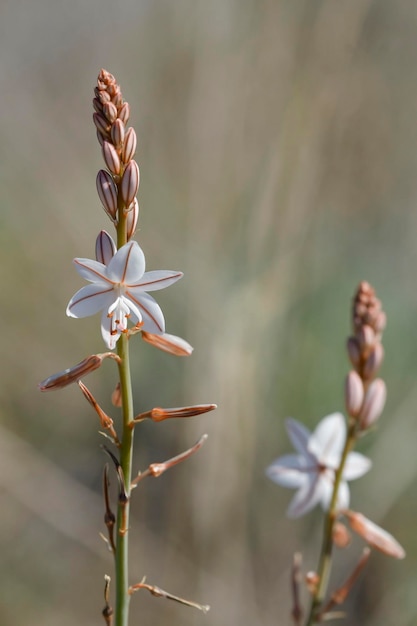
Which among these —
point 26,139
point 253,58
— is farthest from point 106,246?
point 26,139

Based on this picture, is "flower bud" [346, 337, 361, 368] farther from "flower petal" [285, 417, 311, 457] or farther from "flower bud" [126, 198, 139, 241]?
"flower bud" [126, 198, 139, 241]

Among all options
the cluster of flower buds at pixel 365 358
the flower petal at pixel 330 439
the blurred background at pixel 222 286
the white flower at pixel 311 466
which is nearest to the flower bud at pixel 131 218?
the cluster of flower buds at pixel 365 358

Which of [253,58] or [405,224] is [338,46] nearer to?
[253,58]

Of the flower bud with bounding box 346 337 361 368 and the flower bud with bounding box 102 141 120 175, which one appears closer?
the flower bud with bounding box 102 141 120 175

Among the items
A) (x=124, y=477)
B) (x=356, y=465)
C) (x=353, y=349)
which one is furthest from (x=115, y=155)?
(x=356, y=465)

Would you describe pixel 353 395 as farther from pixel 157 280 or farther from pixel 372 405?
pixel 157 280

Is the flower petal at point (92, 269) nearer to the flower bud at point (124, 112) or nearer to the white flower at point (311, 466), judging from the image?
the flower bud at point (124, 112)

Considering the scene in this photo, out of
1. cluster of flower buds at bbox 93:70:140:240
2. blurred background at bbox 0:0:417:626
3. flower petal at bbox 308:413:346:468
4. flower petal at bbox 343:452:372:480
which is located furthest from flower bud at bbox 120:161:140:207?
blurred background at bbox 0:0:417:626
